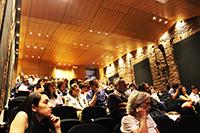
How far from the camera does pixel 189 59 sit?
773cm

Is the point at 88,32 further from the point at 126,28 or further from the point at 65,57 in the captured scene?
the point at 65,57

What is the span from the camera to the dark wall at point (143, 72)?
1036 cm

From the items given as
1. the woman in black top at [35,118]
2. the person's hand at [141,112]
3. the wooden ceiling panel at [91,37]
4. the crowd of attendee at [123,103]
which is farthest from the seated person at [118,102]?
the wooden ceiling panel at [91,37]

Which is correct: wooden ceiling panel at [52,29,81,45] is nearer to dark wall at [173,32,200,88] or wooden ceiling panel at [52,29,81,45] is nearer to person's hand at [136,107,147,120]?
dark wall at [173,32,200,88]

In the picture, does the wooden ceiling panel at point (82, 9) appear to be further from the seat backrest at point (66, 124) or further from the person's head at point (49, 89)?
the seat backrest at point (66, 124)

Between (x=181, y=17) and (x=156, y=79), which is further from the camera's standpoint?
(x=156, y=79)

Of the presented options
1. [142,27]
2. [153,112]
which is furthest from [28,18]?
[153,112]

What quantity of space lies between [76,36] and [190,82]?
5.44 metres

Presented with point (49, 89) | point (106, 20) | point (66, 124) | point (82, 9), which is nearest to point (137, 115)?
point (66, 124)

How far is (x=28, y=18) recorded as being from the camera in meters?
6.83

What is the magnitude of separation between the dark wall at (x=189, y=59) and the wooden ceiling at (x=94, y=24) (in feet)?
3.34

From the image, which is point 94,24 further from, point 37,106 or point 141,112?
point 37,106

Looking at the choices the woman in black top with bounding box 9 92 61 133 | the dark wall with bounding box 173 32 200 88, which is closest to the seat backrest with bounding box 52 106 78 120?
the woman in black top with bounding box 9 92 61 133

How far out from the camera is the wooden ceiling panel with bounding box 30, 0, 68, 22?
5.91 metres
